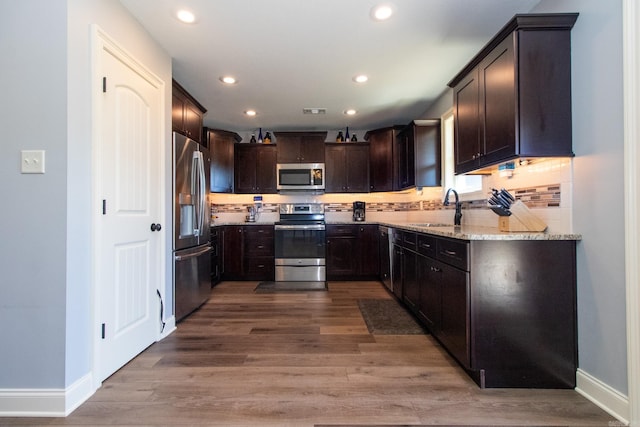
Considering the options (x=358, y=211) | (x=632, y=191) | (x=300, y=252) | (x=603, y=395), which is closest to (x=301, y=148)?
(x=358, y=211)

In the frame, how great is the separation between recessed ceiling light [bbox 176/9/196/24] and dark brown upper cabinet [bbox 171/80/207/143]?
0.84 m

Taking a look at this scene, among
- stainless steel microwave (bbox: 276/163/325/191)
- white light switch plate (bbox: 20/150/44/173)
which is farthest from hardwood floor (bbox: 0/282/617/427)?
stainless steel microwave (bbox: 276/163/325/191)

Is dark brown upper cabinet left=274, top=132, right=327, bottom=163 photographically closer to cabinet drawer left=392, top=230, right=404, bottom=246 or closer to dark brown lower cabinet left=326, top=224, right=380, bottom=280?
dark brown lower cabinet left=326, top=224, right=380, bottom=280

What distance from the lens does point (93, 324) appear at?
5.46 ft

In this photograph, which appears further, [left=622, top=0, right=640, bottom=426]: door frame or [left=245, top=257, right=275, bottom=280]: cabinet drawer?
[left=245, top=257, right=275, bottom=280]: cabinet drawer

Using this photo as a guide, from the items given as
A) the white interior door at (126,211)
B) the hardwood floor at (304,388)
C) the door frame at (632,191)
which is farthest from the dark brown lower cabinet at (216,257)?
the door frame at (632,191)

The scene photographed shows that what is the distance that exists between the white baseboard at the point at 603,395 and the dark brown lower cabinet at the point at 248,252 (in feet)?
11.9

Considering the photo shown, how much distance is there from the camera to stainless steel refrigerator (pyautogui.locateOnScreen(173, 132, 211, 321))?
2613 mm

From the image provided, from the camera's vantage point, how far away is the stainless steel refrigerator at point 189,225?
2613 mm

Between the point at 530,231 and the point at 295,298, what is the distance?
2.57 meters

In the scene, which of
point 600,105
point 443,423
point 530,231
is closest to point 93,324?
point 443,423

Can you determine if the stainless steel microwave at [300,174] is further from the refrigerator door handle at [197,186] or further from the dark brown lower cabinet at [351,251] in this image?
the refrigerator door handle at [197,186]

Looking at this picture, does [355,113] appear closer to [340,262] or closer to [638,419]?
[340,262]

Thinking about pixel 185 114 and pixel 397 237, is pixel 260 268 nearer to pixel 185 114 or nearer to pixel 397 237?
pixel 397 237
